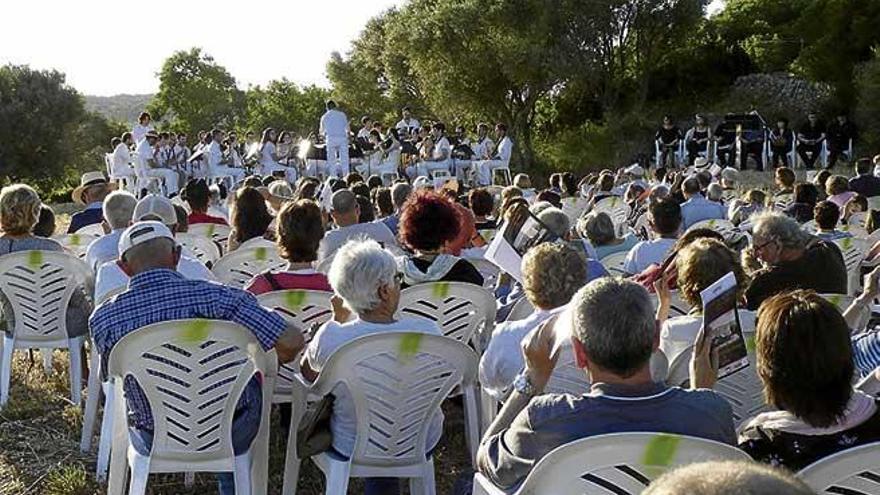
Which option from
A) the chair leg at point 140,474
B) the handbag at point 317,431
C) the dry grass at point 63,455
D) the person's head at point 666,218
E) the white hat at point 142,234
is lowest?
the dry grass at point 63,455

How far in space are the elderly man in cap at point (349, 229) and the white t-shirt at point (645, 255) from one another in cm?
141

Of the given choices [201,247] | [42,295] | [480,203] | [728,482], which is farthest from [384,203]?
[728,482]

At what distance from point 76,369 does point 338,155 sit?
44.5 feet

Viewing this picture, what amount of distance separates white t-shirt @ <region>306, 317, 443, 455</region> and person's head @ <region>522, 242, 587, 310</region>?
0.40 metres

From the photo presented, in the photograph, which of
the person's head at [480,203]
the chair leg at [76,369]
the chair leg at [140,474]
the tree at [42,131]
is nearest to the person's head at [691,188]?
the person's head at [480,203]

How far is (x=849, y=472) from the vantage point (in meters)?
2.29

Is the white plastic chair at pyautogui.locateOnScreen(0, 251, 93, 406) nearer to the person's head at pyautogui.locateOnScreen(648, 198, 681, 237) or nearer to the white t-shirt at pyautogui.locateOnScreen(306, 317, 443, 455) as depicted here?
the white t-shirt at pyautogui.locateOnScreen(306, 317, 443, 455)

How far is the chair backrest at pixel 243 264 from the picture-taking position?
569cm

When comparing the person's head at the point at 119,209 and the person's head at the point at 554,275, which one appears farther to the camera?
the person's head at the point at 119,209

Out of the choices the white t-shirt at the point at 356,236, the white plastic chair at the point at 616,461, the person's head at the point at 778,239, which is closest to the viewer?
the white plastic chair at the point at 616,461

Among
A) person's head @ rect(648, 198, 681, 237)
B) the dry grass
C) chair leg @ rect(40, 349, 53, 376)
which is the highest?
person's head @ rect(648, 198, 681, 237)

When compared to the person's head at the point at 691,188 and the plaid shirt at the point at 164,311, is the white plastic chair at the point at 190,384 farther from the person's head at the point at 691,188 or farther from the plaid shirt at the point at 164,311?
the person's head at the point at 691,188

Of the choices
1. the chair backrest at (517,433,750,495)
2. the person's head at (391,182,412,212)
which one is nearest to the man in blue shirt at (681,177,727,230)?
the person's head at (391,182,412,212)

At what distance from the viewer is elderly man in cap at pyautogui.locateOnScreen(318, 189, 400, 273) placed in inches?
242
